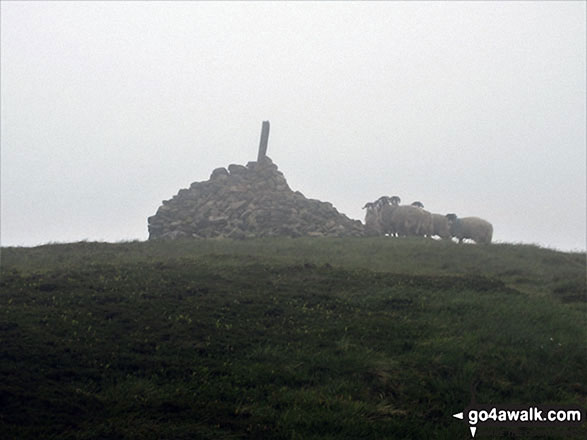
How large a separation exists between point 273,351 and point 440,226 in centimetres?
2679

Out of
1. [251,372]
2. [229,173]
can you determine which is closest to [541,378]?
[251,372]

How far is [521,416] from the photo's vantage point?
8891 millimetres

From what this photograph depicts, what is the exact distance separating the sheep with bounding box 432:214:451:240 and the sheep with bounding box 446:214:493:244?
14.6 inches

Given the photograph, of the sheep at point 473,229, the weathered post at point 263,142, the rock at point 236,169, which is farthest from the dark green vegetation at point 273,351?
the weathered post at point 263,142

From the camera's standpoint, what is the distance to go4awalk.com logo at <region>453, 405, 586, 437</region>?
8.64 meters

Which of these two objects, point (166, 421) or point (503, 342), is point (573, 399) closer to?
point (503, 342)

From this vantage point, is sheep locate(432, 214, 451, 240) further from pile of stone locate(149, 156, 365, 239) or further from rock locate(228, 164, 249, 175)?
rock locate(228, 164, 249, 175)

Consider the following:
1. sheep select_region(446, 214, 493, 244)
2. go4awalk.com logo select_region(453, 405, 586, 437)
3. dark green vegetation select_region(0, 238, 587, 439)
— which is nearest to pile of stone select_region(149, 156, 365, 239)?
sheep select_region(446, 214, 493, 244)

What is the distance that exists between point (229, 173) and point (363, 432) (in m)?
37.0

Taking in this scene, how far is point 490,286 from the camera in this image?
17500 mm

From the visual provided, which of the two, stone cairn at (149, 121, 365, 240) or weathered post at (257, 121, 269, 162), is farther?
weathered post at (257, 121, 269, 162)

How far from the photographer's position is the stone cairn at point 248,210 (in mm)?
34469

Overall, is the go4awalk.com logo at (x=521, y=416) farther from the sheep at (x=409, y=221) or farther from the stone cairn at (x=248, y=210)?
the sheep at (x=409, y=221)

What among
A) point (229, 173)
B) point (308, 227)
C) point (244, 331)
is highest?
point (229, 173)
